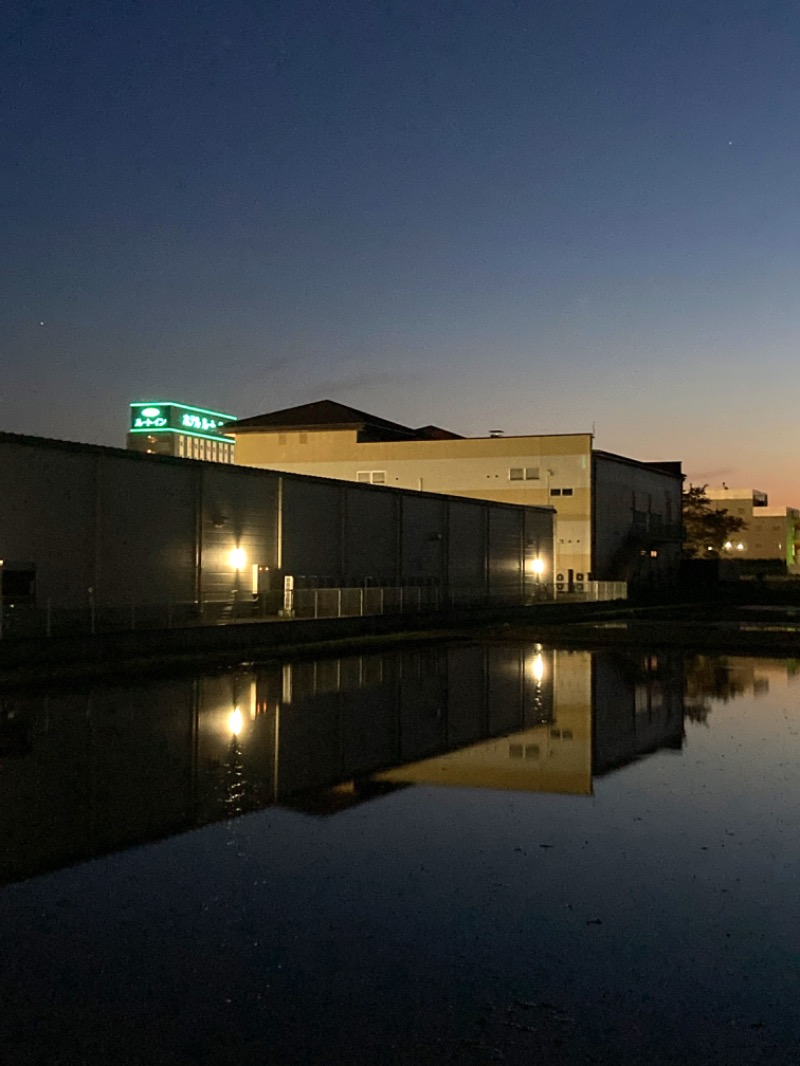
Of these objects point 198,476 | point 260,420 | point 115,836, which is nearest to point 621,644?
point 198,476

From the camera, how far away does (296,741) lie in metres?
14.5

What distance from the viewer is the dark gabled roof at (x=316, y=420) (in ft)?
238

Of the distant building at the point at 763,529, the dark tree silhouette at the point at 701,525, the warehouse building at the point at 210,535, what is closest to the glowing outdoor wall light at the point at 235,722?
the warehouse building at the point at 210,535

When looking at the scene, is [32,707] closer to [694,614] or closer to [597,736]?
[597,736]

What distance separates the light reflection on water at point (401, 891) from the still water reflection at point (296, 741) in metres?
0.07

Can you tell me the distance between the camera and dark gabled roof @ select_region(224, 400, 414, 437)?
2852 inches

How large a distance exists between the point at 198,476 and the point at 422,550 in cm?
1764

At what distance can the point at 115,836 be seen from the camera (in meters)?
9.30

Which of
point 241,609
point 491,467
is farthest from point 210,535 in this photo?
point 491,467

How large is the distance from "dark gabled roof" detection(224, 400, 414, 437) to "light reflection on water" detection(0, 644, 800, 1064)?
56.9 m

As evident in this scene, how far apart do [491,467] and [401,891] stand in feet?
207

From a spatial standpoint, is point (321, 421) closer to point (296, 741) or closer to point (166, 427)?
point (296, 741)

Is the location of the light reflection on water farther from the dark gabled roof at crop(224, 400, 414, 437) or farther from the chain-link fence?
the dark gabled roof at crop(224, 400, 414, 437)

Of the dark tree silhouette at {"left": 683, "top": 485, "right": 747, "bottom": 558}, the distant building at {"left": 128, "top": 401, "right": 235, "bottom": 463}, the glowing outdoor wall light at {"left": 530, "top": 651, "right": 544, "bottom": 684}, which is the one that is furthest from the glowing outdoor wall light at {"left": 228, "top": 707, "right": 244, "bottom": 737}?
the distant building at {"left": 128, "top": 401, "right": 235, "bottom": 463}
